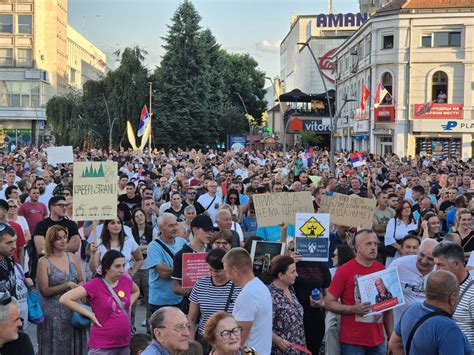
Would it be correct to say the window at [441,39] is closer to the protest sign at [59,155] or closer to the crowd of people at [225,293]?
the protest sign at [59,155]

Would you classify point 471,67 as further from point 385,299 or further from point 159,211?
point 385,299

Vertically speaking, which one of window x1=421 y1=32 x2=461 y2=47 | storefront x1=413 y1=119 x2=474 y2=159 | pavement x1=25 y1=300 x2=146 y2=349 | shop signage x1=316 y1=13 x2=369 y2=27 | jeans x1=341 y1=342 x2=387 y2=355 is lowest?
pavement x1=25 y1=300 x2=146 y2=349

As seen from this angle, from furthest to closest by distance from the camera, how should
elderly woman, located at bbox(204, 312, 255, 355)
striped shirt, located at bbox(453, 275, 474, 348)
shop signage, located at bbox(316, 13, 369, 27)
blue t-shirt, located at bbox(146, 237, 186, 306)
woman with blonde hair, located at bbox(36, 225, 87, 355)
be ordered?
shop signage, located at bbox(316, 13, 369, 27)
blue t-shirt, located at bbox(146, 237, 186, 306)
woman with blonde hair, located at bbox(36, 225, 87, 355)
striped shirt, located at bbox(453, 275, 474, 348)
elderly woman, located at bbox(204, 312, 255, 355)

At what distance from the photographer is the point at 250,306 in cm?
576

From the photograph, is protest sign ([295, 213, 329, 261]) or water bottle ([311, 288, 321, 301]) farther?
protest sign ([295, 213, 329, 261])

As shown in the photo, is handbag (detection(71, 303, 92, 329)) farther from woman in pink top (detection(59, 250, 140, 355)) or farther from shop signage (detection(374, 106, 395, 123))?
shop signage (detection(374, 106, 395, 123))

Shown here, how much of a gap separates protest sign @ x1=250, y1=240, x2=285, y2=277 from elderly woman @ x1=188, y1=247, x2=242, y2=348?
3.30ft

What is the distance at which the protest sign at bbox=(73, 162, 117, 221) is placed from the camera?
8906mm

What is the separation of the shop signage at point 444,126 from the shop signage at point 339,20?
4555cm

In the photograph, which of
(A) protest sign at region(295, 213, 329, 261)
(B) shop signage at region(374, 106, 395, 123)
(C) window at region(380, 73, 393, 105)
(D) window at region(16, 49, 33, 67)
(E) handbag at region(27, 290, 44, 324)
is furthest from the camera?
(D) window at region(16, 49, 33, 67)

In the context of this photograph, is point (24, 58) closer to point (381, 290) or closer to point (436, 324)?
point (381, 290)

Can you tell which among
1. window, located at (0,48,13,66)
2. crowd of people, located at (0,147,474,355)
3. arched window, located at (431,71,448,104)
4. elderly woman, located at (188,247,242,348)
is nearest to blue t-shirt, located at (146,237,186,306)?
crowd of people, located at (0,147,474,355)

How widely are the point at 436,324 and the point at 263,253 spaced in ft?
8.97

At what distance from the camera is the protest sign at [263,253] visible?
7.50 metres
